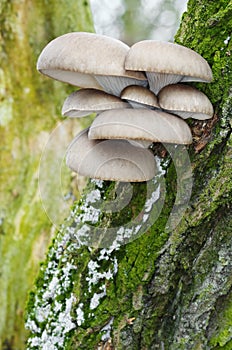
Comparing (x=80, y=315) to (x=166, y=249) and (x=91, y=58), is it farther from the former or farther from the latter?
(x=91, y=58)

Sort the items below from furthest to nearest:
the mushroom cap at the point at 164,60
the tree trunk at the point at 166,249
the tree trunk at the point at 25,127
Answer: the tree trunk at the point at 25,127
the tree trunk at the point at 166,249
the mushroom cap at the point at 164,60

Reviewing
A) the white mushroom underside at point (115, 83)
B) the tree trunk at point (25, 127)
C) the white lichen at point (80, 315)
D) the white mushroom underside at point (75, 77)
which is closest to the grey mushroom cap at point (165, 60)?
the white mushroom underside at point (115, 83)

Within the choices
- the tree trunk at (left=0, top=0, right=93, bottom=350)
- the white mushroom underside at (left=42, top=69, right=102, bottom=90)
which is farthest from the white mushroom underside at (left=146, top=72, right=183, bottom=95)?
the tree trunk at (left=0, top=0, right=93, bottom=350)

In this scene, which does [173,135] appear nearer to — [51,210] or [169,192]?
[169,192]

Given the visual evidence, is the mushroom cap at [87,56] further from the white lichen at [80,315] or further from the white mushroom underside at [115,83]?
the white lichen at [80,315]

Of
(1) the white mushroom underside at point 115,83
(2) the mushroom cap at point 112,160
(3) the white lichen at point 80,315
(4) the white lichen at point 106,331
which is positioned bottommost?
(4) the white lichen at point 106,331
